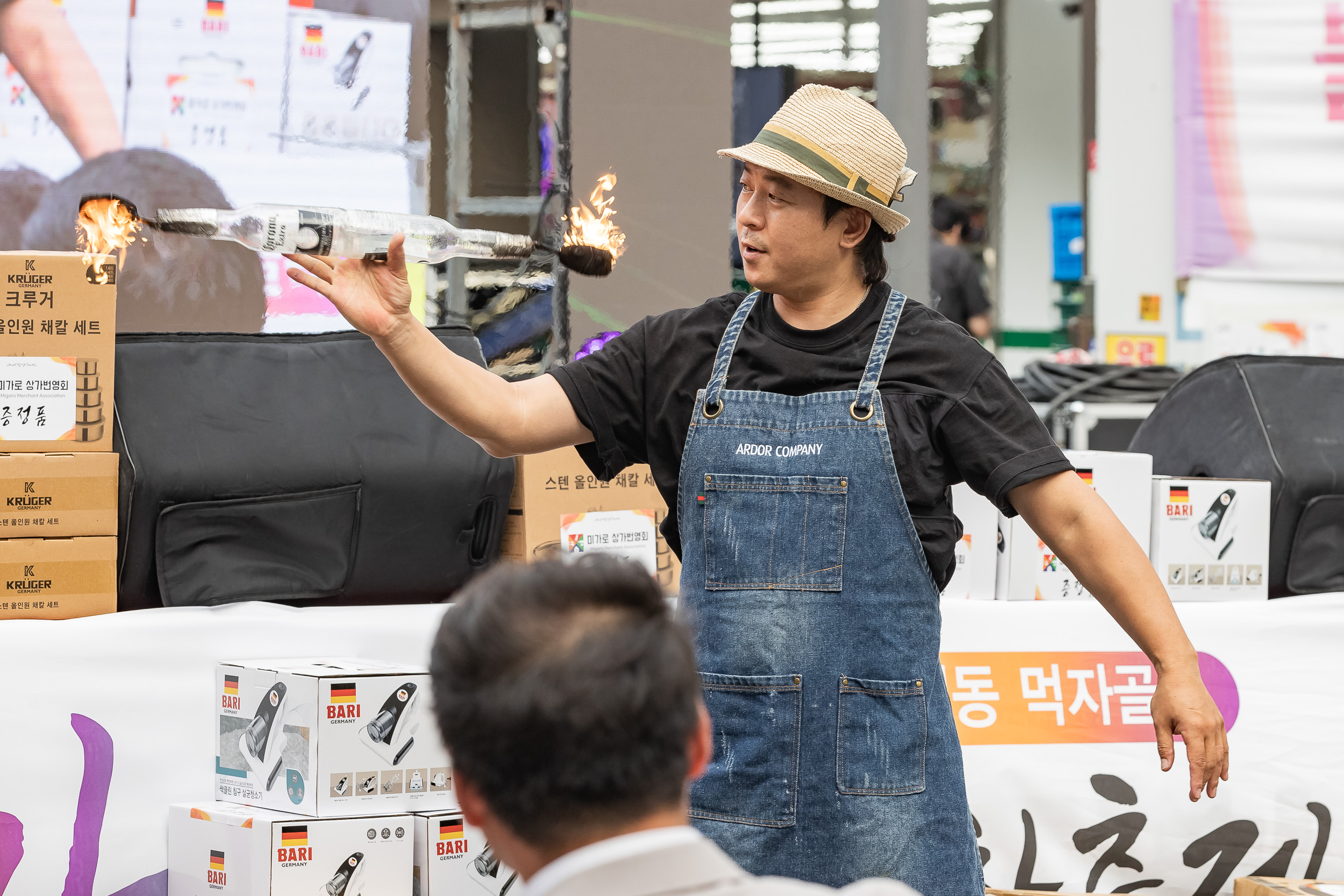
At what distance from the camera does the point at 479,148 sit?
4875 millimetres

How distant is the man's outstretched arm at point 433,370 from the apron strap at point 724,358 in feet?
0.67

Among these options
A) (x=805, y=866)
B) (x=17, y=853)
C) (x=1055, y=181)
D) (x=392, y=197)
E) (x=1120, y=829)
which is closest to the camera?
(x=805, y=866)

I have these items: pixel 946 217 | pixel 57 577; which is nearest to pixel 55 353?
pixel 57 577

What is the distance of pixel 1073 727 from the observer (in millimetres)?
3203

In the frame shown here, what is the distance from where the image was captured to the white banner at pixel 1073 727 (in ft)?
9.17

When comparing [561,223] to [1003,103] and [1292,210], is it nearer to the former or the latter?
[1292,210]

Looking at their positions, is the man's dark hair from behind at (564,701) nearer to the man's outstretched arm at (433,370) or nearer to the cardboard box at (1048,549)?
the man's outstretched arm at (433,370)

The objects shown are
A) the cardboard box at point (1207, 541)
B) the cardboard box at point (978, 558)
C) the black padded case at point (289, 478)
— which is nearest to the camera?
the black padded case at point (289, 478)

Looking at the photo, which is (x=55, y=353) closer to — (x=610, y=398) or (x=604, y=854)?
(x=610, y=398)

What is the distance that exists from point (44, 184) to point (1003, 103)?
268 inches

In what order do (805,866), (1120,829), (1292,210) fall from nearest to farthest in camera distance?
1. (805,866)
2. (1120,829)
3. (1292,210)

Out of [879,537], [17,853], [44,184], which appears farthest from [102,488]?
[44,184]

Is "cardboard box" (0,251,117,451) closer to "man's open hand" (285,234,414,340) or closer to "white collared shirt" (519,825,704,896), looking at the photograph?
"man's open hand" (285,234,414,340)

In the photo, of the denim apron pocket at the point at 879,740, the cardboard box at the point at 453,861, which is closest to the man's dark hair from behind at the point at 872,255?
the denim apron pocket at the point at 879,740
